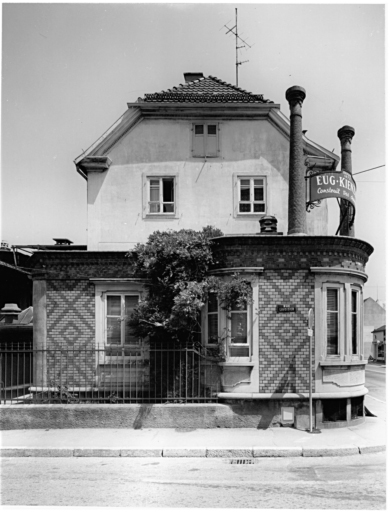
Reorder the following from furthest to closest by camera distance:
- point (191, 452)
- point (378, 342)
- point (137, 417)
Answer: point (378, 342) → point (137, 417) → point (191, 452)

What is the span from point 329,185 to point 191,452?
875 centimetres

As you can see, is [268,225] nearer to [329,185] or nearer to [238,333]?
[329,185]

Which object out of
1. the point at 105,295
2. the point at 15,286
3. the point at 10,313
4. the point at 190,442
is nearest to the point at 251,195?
the point at 105,295

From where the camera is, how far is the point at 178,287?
43.7ft

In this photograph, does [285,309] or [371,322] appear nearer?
[285,309]

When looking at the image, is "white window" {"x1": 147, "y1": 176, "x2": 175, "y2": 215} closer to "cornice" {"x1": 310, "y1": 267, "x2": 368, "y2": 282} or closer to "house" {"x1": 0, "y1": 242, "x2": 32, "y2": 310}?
"cornice" {"x1": 310, "y1": 267, "x2": 368, "y2": 282}

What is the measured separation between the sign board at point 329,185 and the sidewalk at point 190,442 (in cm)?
665

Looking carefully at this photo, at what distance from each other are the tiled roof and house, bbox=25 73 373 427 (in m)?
0.06

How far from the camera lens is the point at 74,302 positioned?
15.1 m

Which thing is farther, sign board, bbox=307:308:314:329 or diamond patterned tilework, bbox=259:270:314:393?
diamond patterned tilework, bbox=259:270:314:393

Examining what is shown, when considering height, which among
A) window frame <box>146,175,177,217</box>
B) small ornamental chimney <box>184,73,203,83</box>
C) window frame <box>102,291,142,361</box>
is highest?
small ornamental chimney <box>184,73,203,83</box>

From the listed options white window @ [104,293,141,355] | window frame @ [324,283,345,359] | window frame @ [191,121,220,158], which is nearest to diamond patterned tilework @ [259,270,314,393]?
window frame @ [324,283,345,359]

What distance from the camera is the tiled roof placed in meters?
17.6

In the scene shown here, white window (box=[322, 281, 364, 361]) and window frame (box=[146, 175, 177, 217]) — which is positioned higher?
window frame (box=[146, 175, 177, 217])
